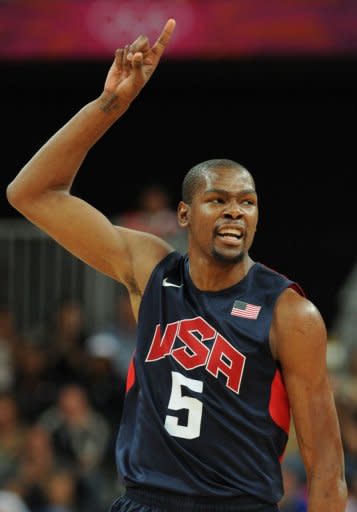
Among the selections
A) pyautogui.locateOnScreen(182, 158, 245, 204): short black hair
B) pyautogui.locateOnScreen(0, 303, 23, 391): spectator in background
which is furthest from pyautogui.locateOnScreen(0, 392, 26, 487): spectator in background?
pyautogui.locateOnScreen(182, 158, 245, 204): short black hair

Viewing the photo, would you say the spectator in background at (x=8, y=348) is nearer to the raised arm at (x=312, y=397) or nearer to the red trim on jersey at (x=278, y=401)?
the red trim on jersey at (x=278, y=401)

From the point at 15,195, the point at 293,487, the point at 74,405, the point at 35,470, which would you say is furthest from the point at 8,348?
the point at 15,195

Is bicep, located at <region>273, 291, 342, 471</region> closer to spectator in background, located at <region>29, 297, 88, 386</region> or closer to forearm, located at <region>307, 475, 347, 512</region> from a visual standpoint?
forearm, located at <region>307, 475, 347, 512</region>

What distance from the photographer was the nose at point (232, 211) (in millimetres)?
4270

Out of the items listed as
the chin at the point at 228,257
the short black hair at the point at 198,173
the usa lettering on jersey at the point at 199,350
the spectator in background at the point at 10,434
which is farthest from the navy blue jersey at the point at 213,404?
the spectator in background at the point at 10,434

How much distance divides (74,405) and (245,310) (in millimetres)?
5774

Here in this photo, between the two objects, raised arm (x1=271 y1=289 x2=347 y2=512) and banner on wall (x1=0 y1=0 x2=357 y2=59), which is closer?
raised arm (x1=271 y1=289 x2=347 y2=512)

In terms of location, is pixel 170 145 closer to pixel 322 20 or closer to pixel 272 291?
pixel 322 20

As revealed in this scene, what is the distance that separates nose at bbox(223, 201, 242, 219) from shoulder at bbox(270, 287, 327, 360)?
1.21 ft

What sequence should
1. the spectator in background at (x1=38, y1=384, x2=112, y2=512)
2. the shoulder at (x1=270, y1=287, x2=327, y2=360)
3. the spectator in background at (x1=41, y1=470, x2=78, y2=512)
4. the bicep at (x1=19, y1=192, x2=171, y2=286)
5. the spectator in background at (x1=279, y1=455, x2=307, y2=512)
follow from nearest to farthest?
1. the shoulder at (x1=270, y1=287, x2=327, y2=360)
2. the bicep at (x1=19, y1=192, x2=171, y2=286)
3. the spectator in background at (x1=279, y1=455, x2=307, y2=512)
4. the spectator in background at (x1=41, y1=470, x2=78, y2=512)
5. the spectator in background at (x1=38, y1=384, x2=112, y2=512)

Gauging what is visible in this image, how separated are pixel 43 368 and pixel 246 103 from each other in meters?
5.59

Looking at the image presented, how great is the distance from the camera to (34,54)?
1158cm

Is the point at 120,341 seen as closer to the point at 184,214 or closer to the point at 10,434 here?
the point at 10,434

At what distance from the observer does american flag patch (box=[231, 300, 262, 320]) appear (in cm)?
429
